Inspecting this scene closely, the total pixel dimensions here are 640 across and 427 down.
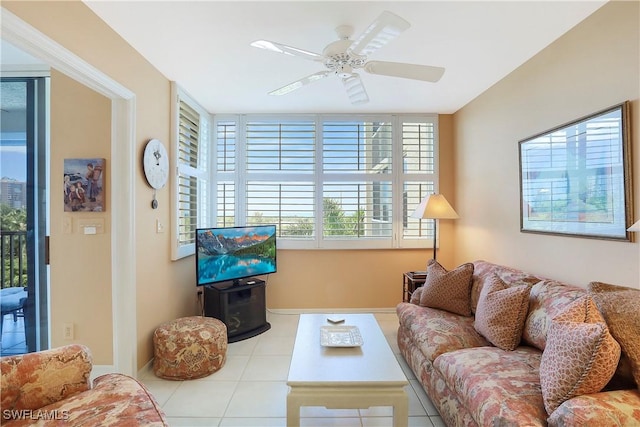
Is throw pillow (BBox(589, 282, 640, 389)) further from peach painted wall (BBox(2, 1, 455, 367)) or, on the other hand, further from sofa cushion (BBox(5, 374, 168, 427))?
peach painted wall (BBox(2, 1, 455, 367))

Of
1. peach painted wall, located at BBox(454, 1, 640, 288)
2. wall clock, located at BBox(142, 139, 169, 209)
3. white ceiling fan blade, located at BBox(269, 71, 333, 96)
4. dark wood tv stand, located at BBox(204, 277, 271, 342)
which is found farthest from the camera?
dark wood tv stand, located at BBox(204, 277, 271, 342)

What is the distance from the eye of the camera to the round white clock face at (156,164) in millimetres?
2525

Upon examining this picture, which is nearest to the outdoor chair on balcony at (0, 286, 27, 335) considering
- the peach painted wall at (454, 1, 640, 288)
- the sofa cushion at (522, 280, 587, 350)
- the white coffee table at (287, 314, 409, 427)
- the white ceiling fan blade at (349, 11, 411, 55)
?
the white coffee table at (287, 314, 409, 427)

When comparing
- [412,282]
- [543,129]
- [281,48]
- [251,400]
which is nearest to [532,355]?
[412,282]

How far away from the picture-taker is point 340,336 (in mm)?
2049

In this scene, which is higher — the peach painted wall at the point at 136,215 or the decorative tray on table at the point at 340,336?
the peach painted wall at the point at 136,215

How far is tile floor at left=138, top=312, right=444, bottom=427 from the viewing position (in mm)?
1950

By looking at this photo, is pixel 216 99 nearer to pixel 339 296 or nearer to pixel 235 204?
pixel 235 204

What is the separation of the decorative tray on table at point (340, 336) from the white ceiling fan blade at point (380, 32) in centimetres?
182

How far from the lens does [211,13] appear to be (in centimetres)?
197

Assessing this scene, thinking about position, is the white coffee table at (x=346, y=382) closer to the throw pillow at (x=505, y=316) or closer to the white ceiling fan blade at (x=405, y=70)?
the throw pillow at (x=505, y=316)

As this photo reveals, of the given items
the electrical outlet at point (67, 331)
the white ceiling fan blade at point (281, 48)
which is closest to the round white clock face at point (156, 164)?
the electrical outlet at point (67, 331)

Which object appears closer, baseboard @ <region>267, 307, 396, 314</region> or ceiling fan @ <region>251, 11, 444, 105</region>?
ceiling fan @ <region>251, 11, 444, 105</region>

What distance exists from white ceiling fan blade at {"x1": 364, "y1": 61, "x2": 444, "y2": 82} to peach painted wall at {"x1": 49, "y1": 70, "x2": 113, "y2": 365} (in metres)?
2.06
